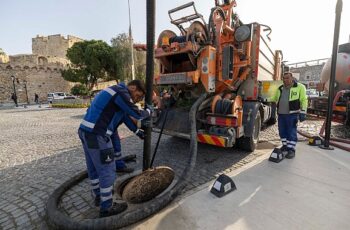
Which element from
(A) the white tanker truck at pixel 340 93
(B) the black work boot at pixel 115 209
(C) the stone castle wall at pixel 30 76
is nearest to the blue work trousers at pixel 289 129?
(A) the white tanker truck at pixel 340 93

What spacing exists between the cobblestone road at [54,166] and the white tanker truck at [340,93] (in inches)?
70.0

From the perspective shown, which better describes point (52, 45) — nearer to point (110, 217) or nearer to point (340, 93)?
point (340, 93)

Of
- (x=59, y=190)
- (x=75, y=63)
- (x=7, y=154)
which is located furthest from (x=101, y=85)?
(x=59, y=190)

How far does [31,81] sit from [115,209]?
38469mm

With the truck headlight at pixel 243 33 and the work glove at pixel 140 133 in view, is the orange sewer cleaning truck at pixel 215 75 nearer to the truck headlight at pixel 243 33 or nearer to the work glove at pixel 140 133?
the truck headlight at pixel 243 33

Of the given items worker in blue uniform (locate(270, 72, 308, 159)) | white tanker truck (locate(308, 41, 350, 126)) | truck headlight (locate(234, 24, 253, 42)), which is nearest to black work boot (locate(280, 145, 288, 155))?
worker in blue uniform (locate(270, 72, 308, 159))

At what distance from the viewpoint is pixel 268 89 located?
17.3 ft

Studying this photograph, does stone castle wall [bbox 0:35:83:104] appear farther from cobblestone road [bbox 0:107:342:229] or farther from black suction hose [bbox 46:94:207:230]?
black suction hose [bbox 46:94:207:230]

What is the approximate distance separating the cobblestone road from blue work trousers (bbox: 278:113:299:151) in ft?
1.88

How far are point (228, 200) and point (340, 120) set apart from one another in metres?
5.28

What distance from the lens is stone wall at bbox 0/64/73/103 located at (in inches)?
1232

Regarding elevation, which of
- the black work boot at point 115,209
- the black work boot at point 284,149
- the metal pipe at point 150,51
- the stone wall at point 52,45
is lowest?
the black work boot at point 115,209

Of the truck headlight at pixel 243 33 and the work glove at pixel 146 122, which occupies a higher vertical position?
the truck headlight at pixel 243 33

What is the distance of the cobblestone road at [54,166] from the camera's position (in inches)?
97.0
